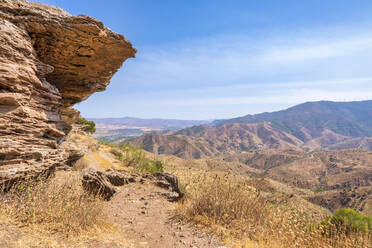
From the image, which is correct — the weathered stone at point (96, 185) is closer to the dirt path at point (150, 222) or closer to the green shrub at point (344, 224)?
the dirt path at point (150, 222)

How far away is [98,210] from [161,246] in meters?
1.95

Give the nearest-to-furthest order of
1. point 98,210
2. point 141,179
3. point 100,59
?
1. point 98,210
2. point 100,59
3. point 141,179

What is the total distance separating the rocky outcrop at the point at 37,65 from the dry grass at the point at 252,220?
5.25 m

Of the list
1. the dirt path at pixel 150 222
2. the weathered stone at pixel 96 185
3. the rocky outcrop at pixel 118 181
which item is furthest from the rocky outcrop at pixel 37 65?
the dirt path at pixel 150 222

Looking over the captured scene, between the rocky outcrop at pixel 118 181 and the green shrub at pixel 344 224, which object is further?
the rocky outcrop at pixel 118 181

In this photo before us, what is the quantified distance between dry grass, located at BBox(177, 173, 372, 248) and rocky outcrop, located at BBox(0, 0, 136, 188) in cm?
525

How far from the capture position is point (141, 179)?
1032 centimetres

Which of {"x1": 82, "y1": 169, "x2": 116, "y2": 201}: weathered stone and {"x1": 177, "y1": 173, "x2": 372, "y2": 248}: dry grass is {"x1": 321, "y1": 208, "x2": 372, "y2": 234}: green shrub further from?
{"x1": 82, "y1": 169, "x2": 116, "y2": 201}: weathered stone

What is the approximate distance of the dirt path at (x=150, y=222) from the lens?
16.5ft

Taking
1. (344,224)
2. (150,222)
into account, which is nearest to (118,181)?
(150,222)

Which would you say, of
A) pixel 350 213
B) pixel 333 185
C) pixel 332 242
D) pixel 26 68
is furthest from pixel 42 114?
pixel 333 185

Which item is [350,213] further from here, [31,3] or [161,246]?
[31,3]

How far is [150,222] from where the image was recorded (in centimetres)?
629

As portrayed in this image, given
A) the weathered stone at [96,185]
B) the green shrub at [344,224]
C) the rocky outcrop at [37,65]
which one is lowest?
the green shrub at [344,224]
